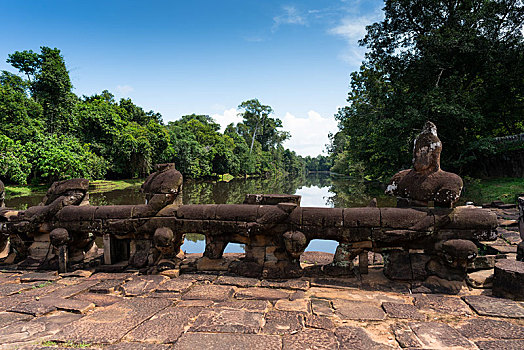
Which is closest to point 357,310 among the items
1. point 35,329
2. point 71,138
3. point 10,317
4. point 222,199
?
point 35,329

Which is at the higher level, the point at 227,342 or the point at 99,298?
the point at 227,342

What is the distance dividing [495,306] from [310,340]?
232 cm

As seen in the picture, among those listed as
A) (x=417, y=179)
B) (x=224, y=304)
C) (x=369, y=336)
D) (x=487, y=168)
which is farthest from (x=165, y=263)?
(x=487, y=168)

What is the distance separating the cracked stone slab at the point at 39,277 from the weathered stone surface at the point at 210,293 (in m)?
2.44

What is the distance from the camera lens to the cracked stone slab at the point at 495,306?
128 inches

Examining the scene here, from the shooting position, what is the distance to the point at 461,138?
16188 millimetres

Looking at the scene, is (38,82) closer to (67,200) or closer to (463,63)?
(67,200)

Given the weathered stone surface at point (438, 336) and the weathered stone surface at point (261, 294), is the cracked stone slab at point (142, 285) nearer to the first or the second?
the weathered stone surface at point (261, 294)

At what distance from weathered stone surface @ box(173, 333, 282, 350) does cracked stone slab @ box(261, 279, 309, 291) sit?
1.33 metres

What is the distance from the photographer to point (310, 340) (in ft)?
9.18

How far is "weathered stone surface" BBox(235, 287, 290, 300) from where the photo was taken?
152 inches

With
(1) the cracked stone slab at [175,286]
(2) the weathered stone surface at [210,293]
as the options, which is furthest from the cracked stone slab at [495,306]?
(1) the cracked stone slab at [175,286]

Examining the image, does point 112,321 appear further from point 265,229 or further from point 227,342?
point 265,229

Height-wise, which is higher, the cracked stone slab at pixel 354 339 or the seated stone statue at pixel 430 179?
the seated stone statue at pixel 430 179
